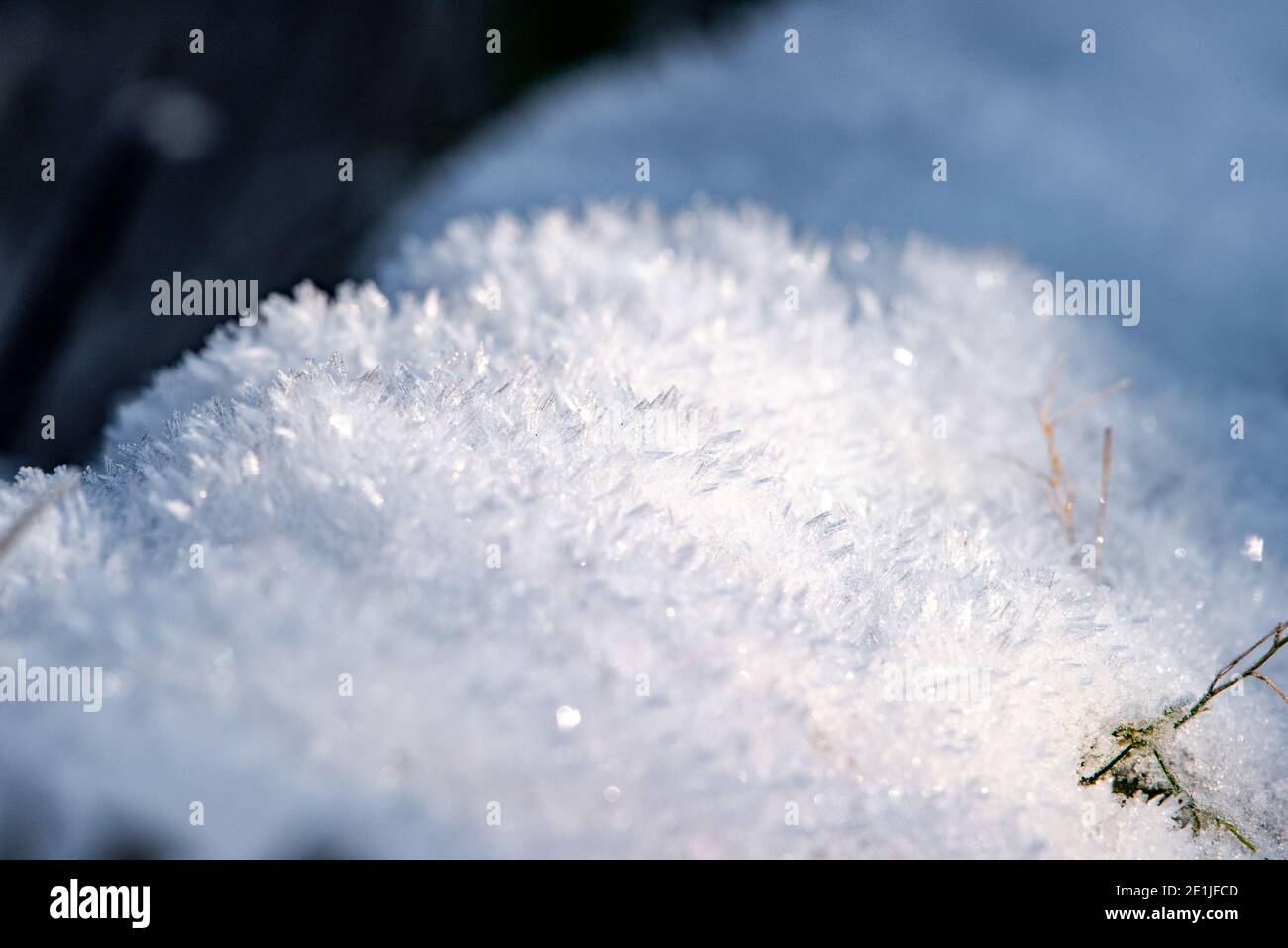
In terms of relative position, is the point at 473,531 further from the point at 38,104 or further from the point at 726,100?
the point at 38,104

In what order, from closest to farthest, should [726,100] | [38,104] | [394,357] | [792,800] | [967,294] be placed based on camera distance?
[792,800] → [394,357] → [967,294] → [38,104] → [726,100]

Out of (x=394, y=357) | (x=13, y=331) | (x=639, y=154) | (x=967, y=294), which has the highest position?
(x=639, y=154)

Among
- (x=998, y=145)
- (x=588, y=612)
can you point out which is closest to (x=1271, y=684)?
(x=588, y=612)

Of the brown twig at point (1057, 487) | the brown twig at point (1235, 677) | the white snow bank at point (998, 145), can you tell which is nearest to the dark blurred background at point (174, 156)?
the white snow bank at point (998, 145)

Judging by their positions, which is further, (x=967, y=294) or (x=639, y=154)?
(x=639, y=154)

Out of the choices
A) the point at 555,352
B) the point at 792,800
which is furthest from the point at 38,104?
the point at 792,800

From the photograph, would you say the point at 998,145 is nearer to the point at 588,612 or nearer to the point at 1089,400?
the point at 1089,400
